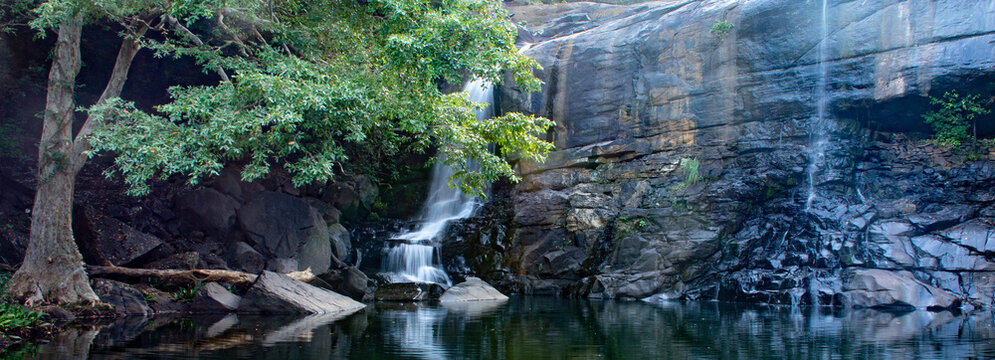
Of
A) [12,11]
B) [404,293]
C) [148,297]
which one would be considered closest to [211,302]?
[148,297]

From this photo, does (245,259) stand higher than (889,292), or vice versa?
(245,259)

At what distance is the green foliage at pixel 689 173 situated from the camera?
16.3 m

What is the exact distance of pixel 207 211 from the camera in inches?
541

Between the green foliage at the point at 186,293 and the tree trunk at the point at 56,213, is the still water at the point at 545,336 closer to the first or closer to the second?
the tree trunk at the point at 56,213

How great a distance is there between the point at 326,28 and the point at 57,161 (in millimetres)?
5552

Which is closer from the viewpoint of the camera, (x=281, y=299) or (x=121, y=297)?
(x=121, y=297)

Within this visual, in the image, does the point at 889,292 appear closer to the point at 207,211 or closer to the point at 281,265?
the point at 281,265

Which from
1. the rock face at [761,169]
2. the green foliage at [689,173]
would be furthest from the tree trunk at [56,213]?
the green foliage at [689,173]

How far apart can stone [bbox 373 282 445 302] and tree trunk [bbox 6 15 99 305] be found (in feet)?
19.2

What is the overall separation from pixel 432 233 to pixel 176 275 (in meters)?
7.91

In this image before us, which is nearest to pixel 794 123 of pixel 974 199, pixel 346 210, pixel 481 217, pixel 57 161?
pixel 974 199

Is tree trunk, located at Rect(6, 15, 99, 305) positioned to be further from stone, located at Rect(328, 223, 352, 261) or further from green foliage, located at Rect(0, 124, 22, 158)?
stone, located at Rect(328, 223, 352, 261)

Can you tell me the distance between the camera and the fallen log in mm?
10680

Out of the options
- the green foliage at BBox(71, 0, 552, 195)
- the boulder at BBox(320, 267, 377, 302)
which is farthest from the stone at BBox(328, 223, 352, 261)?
the green foliage at BBox(71, 0, 552, 195)
